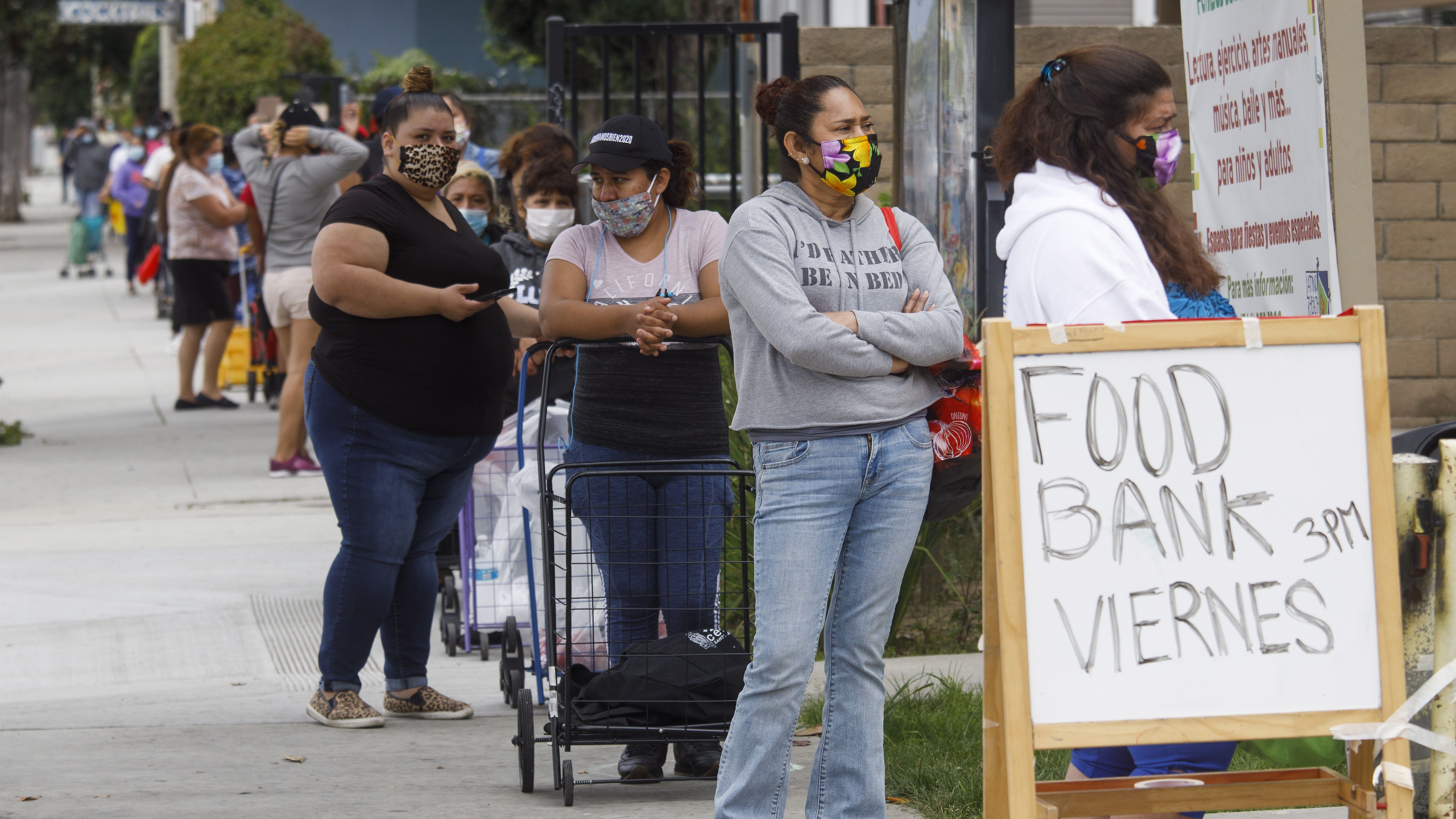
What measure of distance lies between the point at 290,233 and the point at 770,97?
21.9 ft

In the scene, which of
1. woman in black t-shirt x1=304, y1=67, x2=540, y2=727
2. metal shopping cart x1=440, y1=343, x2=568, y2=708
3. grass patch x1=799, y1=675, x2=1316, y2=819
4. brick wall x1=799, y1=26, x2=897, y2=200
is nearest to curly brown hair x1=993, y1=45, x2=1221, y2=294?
grass patch x1=799, y1=675, x2=1316, y2=819

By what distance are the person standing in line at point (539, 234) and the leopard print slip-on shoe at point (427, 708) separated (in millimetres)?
1108

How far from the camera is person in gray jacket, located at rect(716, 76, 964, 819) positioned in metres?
3.68

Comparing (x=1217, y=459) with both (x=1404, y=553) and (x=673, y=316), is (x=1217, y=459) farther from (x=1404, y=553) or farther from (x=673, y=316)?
(x=673, y=316)

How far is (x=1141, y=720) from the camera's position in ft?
10.2

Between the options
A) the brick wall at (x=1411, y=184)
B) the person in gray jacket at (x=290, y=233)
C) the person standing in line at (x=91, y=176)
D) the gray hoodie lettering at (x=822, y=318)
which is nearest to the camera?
the gray hoodie lettering at (x=822, y=318)

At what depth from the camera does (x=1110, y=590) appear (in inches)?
124

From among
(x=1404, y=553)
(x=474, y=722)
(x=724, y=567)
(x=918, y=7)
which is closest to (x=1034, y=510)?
(x=1404, y=553)

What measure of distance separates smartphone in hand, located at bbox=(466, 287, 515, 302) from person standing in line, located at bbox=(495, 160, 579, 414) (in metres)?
0.45

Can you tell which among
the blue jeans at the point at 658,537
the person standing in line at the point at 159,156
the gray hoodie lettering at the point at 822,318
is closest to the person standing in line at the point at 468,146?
the blue jeans at the point at 658,537

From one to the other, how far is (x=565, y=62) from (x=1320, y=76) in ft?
16.0

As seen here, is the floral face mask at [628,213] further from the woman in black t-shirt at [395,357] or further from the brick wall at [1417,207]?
the brick wall at [1417,207]

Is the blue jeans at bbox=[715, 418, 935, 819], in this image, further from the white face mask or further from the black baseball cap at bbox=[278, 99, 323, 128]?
the black baseball cap at bbox=[278, 99, 323, 128]

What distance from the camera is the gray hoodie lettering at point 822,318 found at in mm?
3619
